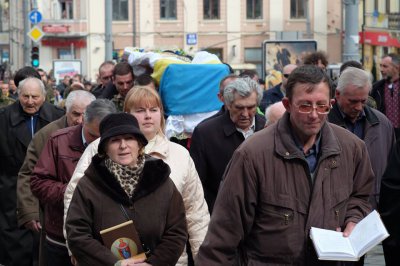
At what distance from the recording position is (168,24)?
64.1 m

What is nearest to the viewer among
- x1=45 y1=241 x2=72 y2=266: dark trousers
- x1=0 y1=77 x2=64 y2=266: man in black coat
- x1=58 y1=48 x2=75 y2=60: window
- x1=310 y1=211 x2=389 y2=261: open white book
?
x1=310 y1=211 x2=389 y2=261: open white book

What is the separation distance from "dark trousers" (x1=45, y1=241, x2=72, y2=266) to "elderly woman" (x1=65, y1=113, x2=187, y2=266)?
1349 mm

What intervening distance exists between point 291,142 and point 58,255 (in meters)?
2.74

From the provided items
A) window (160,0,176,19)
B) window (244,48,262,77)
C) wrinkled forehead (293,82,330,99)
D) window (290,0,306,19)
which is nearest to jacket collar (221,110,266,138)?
wrinkled forehead (293,82,330,99)

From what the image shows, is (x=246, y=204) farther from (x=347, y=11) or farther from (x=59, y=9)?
(x=59, y=9)

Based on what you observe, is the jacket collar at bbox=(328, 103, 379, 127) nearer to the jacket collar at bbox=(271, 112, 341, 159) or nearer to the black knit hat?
the black knit hat

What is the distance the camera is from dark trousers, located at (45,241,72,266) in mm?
7387

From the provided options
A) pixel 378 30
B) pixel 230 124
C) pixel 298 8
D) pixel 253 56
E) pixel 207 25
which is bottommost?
pixel 230 124

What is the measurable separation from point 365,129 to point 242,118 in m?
0.93

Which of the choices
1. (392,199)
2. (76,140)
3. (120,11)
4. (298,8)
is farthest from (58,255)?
(120,11)

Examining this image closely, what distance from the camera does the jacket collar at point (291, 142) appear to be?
5.18 metres

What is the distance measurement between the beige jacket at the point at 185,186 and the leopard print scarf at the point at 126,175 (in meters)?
0.51

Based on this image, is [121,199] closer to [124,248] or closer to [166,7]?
[124,248]

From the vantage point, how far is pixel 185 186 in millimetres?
6574
